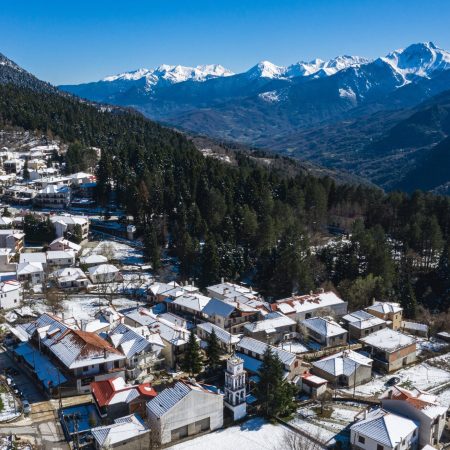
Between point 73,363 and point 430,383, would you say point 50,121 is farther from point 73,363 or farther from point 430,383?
point 430,383

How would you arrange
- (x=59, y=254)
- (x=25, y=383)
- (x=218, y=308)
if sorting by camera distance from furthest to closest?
(x=59, y=254) < (x=218, y=308) < (x=25, y=383)

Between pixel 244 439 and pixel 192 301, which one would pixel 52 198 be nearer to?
pixel 192 301

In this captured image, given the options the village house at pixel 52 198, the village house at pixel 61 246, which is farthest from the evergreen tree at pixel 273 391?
the village house at pixel 52 198

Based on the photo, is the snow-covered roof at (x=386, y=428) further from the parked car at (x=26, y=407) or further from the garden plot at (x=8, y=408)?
the garden plot at (x=8, y=408)

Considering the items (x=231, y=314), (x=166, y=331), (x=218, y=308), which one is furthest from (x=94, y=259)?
(x=166, y=331)

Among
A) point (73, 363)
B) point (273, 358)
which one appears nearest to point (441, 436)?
point (273, 358)

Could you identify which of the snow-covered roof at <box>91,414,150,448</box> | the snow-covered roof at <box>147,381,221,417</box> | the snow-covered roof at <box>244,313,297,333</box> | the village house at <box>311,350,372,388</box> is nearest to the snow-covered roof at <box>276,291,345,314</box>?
the snow-covered roof at <box>244,313,297,333</box>

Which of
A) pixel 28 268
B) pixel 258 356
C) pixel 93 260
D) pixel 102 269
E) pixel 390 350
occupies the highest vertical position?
pixel 28 268
